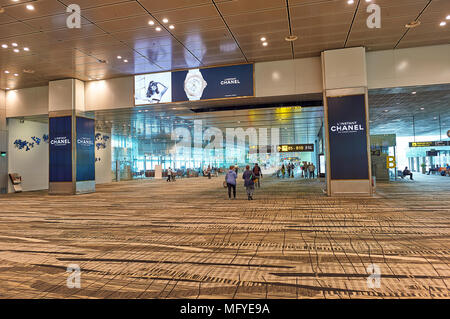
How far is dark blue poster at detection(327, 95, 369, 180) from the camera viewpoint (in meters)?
10.2

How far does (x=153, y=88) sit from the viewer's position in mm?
12453

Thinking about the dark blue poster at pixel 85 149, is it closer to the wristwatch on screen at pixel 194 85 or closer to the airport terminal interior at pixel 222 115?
the airport terminal interior at pixel 222 115

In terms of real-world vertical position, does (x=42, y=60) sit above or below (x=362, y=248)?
above

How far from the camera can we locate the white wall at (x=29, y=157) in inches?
605

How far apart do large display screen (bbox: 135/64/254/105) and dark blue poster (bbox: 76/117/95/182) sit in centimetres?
322

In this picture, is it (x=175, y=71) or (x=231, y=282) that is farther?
(x=175, y=71)

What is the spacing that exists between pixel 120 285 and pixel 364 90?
10.1 m

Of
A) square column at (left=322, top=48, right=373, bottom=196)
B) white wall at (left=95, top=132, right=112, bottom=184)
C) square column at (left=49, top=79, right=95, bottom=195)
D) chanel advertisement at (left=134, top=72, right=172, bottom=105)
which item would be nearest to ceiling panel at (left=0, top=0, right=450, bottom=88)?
chanel advertisement at (left=134, top=72, right=172, bottom=105)

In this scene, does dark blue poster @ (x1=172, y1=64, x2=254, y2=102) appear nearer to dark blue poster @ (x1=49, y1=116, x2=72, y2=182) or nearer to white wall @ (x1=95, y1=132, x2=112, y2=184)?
dark blue poster @ (x1=49, y1=116, x2=72, y2=182)

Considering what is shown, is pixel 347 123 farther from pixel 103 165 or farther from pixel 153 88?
pixel 103 165

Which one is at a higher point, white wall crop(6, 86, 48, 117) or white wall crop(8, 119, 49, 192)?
white wall crop(6, 86, 48, 117)

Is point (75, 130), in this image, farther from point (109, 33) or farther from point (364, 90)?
point (364, 90)
